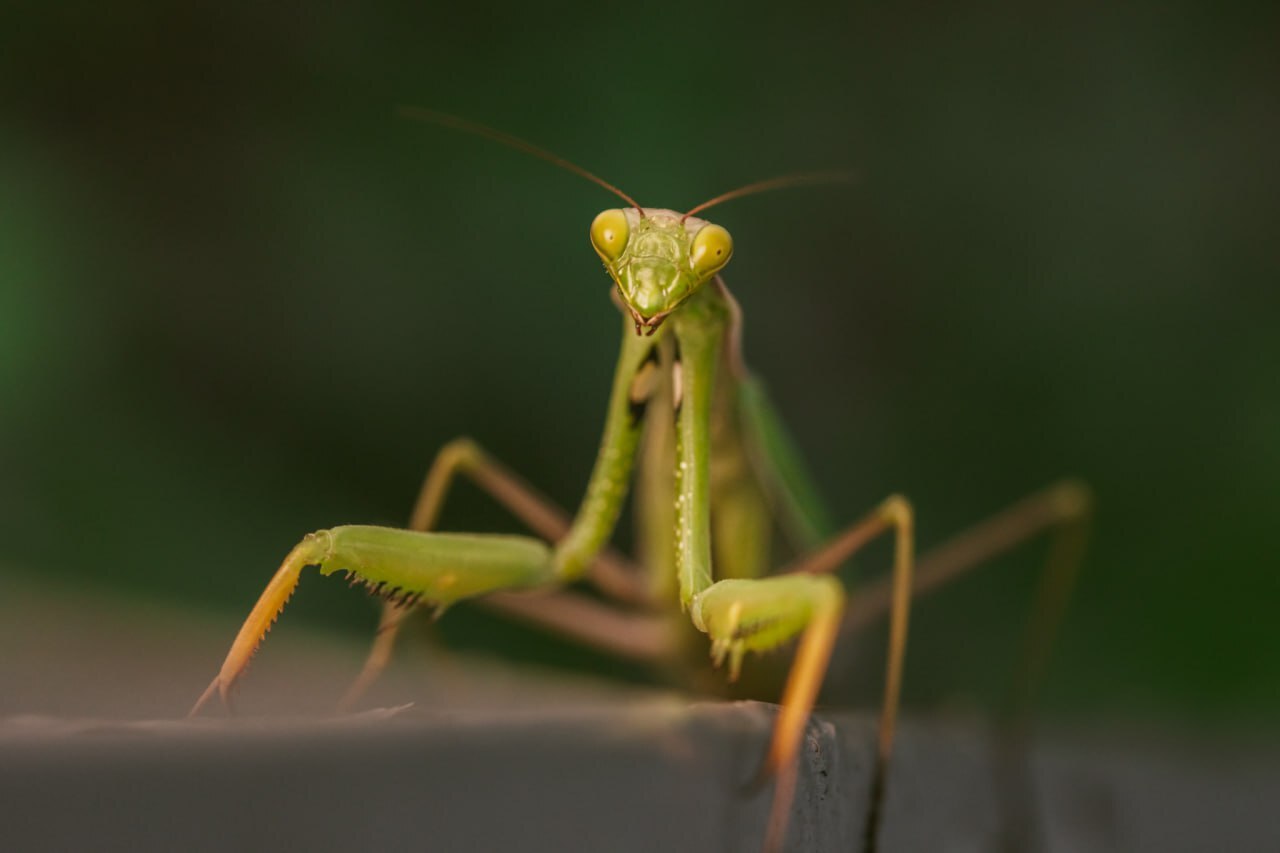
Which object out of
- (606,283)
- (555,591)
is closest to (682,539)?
(555,591)

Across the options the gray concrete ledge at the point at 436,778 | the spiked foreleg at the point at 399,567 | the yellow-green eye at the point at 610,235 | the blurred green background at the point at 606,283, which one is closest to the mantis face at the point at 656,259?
the yellow-green eye at the point at 610,235

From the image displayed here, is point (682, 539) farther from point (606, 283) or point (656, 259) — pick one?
point (606, 283)

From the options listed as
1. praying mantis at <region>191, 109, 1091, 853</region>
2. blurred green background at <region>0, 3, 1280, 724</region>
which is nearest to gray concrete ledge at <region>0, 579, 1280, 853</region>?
praying mantis at <region>191, 109, 1091, 853</region>

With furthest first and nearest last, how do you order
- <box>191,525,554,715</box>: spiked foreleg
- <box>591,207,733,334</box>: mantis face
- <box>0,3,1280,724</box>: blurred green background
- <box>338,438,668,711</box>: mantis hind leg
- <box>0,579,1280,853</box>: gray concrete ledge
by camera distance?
<box>0,3,1280,724</box>: blurred green background < <box>338,438,668,711</box>: mantis hind leg < <box>591,207,733,334</box>: mantis face < <box>191,525,554,715</box>: spiked foreleg < <box>0,579,1280,853</box>: gray concrete ledge

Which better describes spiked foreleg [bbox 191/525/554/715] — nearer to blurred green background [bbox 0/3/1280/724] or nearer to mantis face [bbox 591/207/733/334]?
mantis face [bbox 591/207/733/334]

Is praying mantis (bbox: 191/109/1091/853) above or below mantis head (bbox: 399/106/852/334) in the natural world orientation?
below

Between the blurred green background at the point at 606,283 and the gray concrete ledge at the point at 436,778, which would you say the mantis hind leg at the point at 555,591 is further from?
the blurred green background at the point at 606,283

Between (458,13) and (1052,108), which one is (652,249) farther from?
(1052,108)

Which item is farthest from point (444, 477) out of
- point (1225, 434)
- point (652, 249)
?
point (1225, 434)
